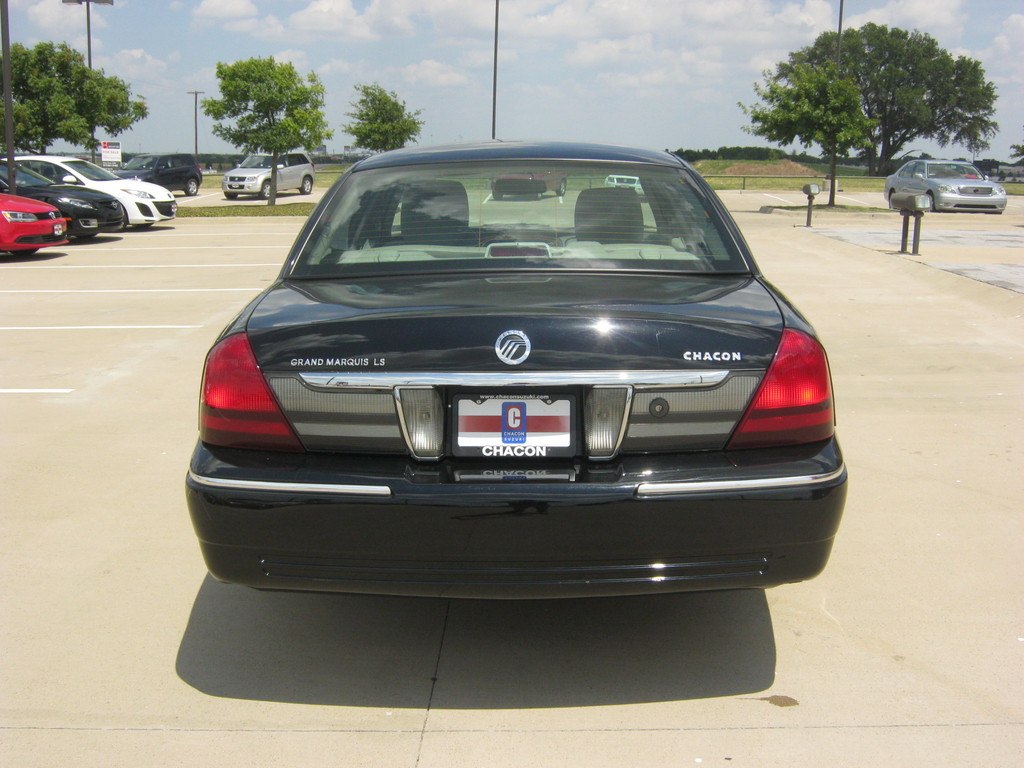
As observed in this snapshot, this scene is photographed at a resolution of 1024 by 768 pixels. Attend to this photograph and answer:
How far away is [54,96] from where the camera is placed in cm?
3172

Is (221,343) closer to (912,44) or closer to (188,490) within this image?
(188,490)

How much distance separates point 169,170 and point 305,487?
34627 millimetres

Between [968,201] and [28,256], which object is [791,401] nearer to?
[28,256]

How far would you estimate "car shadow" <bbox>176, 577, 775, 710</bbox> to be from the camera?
3240mm

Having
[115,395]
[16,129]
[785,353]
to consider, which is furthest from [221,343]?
[16,129]

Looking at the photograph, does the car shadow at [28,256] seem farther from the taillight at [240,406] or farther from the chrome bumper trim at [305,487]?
the chrome bumper trim at [305,487]

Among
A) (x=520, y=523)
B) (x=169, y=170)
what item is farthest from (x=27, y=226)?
(x=169, y=170)

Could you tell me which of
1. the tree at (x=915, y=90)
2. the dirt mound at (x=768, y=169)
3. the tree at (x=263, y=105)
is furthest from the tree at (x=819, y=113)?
the tree at (x=915, y=90)

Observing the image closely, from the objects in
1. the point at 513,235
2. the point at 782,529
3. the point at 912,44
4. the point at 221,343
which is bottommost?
the point at 782,529

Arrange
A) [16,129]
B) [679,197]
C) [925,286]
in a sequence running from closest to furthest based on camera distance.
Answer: [679,197] < [925,286] < [16,129]

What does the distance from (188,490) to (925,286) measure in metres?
11.1

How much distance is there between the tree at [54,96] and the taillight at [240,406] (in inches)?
1235

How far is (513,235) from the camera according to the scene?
373cm

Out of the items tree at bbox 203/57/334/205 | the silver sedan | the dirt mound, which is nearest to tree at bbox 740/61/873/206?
the silver sedan
